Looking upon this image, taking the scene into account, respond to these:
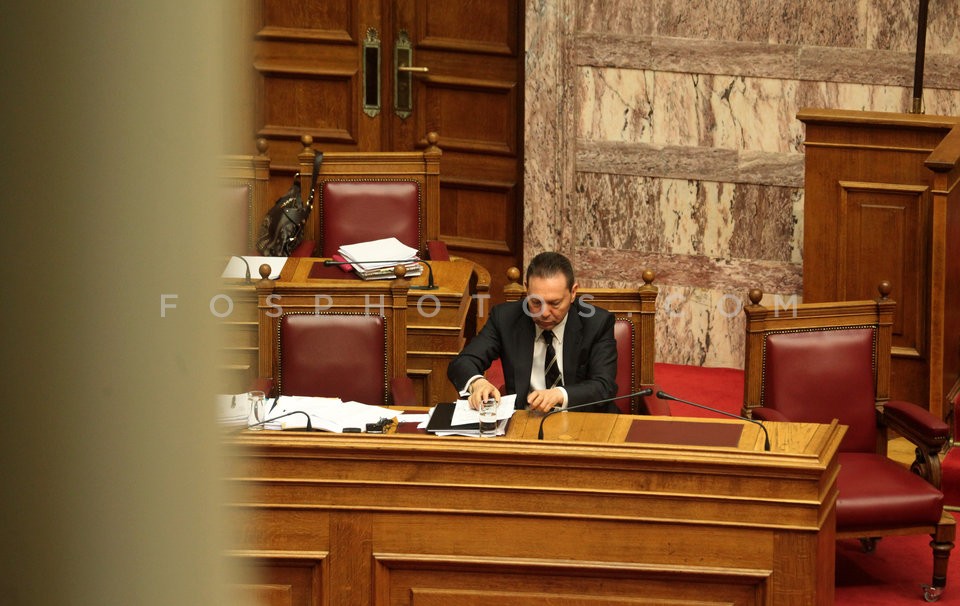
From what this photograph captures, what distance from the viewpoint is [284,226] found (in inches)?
220

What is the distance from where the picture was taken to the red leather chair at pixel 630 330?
4.36m

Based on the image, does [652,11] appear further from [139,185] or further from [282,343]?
[139,185]

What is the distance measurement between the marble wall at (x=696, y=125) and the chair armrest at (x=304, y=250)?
1542 mm

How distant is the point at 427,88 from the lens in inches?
288

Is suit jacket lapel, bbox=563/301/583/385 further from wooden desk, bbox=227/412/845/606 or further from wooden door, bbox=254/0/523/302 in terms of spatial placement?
wooden door, bbox=254/0/523/302

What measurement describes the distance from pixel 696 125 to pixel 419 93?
172 centimetres

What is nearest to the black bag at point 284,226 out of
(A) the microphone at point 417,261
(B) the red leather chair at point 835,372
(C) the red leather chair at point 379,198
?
(C) the red leather chair at point 379,198

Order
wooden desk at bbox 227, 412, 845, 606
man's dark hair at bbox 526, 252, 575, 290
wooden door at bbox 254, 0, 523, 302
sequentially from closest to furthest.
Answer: wooden desk at bbox 227, 412, 845, 606 < man's dark hair at bbox 526, 252, 575, 290 < wooden door at bbox 254, 0, 523, 302

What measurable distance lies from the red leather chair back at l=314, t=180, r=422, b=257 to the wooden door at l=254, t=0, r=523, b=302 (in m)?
1.46

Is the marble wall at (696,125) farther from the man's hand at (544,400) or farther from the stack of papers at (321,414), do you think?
the stack of papers at (321,414)

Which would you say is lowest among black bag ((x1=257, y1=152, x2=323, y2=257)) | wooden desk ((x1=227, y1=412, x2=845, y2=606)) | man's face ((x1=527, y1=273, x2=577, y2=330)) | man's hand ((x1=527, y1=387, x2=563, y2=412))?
wooden desk ((x1=227, y1=412, x2=845, y2=606))

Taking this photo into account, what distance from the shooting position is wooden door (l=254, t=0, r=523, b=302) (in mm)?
7125

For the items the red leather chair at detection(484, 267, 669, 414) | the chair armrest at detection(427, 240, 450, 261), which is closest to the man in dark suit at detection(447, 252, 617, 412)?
the red leather chair at detection(484, 267, 669, 414)

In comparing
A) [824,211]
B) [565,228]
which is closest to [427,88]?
[565,228]
